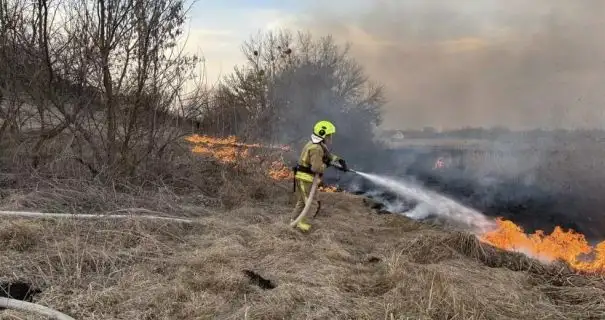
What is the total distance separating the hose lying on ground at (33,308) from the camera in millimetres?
3662

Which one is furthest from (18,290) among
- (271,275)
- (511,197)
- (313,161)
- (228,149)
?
(511,197)

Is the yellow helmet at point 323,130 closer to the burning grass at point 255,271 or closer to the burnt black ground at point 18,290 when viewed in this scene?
the burning grass at point 255,271

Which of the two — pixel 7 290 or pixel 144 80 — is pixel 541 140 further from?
pixel 7 290

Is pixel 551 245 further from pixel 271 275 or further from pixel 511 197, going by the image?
pixel 271 275

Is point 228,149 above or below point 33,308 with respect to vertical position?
above

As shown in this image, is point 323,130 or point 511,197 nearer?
point 323,130

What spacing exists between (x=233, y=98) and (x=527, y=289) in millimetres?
10397

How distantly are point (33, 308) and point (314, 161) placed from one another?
4.42 m

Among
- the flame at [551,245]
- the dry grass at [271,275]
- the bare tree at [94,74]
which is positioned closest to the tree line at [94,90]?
the bare tree at [94,74]

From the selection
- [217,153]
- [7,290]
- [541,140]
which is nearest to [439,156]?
[541,140]

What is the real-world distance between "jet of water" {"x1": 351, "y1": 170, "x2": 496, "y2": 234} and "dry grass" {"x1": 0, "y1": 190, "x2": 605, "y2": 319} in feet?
15.1

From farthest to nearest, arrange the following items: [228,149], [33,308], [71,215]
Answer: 1. [228,149]
2. [71,215]
3. [33,308]

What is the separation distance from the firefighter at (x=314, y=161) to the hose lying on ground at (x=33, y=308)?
158 inches

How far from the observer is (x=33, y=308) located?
3719 mm
